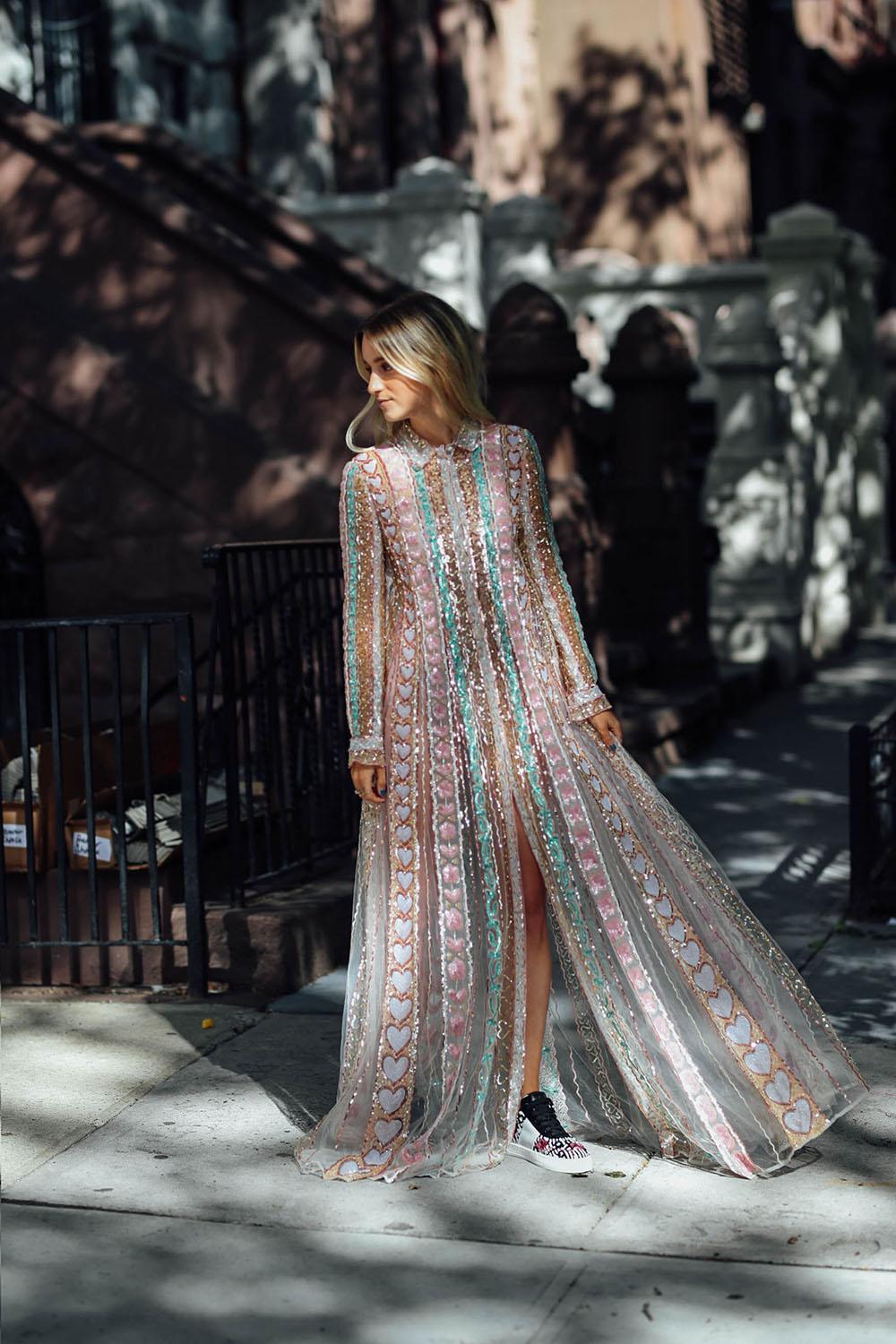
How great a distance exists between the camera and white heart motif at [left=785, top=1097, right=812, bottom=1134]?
4520mm


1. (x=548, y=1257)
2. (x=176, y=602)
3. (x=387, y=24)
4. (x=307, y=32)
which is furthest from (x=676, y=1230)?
(x=387, y=24)

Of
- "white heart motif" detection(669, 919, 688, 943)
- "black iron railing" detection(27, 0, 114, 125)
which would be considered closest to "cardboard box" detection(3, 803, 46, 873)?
"white heart motif" detection(669, 919, 688, 943)

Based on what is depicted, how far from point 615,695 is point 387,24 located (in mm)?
9642

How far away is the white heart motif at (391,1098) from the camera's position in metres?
4.61

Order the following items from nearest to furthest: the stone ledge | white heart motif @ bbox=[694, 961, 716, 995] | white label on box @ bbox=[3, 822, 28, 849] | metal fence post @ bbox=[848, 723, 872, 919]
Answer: white heart motif @ bbox=[694, 961, 716, 995] → the stone ledge → white label on box @ bbox=[3, 822, 28, 849] → metal fence post @ bbox=[848, 723, 872, 919]

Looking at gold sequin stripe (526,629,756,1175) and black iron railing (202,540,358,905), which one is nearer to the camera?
gold sequin stripe (526,629,756,1175)

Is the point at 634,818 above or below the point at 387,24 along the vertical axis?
below

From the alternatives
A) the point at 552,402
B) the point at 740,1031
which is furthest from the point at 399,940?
the point at 552,402

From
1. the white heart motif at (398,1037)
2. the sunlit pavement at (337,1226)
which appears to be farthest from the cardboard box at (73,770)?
the white heart motif at (398,1037)

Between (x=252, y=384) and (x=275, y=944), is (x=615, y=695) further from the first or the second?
(x=275, y=944)

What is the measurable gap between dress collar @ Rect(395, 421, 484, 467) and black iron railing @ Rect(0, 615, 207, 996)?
1633mm

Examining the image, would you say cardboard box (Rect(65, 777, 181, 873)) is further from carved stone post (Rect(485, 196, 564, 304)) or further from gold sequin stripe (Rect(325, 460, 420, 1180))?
carved stone post (Rect(485, 196, 564, 304))

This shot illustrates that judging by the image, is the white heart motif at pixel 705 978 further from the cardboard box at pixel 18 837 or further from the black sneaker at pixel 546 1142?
the cardboard box at pixel 18 837

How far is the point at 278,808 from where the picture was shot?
23.7 feet
